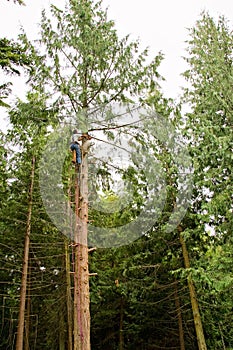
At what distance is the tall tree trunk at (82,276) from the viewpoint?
571cm

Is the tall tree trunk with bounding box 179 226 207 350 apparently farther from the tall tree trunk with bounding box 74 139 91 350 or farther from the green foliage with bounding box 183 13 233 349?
the tall tree trunk with bounding box 74 139 91 350

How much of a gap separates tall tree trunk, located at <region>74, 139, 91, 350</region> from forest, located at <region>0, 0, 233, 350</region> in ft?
0.07

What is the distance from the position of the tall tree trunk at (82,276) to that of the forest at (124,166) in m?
0.02

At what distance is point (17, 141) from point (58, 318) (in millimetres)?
6080

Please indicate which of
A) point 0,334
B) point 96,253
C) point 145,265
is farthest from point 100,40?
point 0,334

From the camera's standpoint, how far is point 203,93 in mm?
9023

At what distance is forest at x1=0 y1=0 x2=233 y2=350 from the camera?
7.32 metres

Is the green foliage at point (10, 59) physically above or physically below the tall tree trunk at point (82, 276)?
above

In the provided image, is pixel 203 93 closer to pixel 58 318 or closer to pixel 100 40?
pixel 100 40

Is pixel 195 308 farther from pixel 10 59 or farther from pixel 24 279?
pixel 10 59

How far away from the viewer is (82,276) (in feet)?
20.3

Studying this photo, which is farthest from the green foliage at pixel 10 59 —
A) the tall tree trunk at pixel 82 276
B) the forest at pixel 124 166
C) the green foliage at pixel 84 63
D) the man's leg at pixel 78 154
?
the tall tree trunk at pixel 82 276

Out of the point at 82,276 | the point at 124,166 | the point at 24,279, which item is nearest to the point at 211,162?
the point at 124,166

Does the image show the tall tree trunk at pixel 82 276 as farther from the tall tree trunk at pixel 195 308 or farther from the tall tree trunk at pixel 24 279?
the tall tree trunk at pixel 24 279
